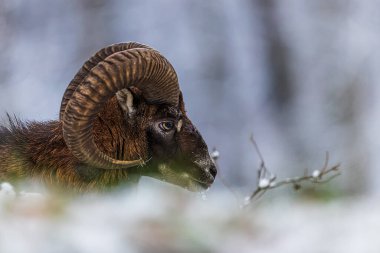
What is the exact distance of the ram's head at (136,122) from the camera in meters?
5.51

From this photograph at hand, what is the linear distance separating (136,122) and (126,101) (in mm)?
166

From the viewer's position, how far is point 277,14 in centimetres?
2148

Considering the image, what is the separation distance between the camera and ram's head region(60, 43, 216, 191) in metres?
5.51

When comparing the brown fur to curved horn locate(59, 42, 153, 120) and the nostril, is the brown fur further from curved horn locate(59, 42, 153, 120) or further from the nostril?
the nostril

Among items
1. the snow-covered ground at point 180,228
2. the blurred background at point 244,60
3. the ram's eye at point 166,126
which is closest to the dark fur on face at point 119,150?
the ram's eye at point 166,126

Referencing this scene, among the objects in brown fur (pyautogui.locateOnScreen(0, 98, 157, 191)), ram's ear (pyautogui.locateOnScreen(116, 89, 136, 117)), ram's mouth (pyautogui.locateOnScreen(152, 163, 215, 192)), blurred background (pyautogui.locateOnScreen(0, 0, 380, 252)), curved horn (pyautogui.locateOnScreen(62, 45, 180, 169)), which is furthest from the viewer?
blurred background (pyautogui.locateOnScreen(0, 0, 380, 252))

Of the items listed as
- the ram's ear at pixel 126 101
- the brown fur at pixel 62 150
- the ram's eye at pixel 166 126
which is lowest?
the brown fur at pixel 62 150

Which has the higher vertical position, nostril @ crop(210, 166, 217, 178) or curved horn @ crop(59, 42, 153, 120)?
curved horn @ crop(59, 42, 153, 120)

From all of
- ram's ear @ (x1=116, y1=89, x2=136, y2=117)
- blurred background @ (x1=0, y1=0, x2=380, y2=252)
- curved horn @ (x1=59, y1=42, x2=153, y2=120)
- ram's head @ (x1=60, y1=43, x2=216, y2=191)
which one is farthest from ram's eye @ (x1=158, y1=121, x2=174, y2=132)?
blurred background @ (x1=0, y1=0, x2=380, y2=252)

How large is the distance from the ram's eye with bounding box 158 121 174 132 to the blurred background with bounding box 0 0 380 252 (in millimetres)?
10394

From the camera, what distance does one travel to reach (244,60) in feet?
71.9

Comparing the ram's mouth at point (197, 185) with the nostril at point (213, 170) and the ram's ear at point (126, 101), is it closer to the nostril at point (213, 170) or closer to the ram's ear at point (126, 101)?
the nostril at point (213, 170)

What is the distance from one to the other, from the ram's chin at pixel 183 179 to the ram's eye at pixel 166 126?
30 centimetres

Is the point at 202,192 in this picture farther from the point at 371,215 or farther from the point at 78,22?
the point at 78,22
